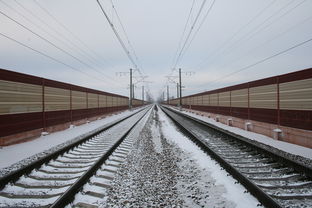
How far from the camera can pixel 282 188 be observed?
3.76 meters

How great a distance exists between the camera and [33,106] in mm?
9984

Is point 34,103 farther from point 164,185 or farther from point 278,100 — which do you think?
point 278,100

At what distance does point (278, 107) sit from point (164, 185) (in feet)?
26.9

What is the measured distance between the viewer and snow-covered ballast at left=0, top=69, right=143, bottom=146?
810 centimetres

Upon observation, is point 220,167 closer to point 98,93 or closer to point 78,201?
point 78,201

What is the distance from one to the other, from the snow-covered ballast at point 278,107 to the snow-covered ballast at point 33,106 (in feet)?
39.7

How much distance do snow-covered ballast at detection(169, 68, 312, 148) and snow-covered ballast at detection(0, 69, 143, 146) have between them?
12109 mm

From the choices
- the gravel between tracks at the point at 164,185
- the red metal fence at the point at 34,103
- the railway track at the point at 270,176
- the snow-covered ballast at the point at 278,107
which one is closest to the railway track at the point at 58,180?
the gravel between tracks at the point at 164,185

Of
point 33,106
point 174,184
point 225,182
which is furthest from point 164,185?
point 33,106

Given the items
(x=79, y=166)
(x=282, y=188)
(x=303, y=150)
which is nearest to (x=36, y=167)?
(x=79, y=166)

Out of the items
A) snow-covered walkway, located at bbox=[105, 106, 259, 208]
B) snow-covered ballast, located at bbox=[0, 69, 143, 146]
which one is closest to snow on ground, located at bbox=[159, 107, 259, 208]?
snow-covered walkway, located at bbox=[105, 106, 259, 208]

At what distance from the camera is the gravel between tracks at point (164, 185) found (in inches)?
133

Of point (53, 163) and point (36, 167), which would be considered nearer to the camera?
point (36, 167)

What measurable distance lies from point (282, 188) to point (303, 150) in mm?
4297
